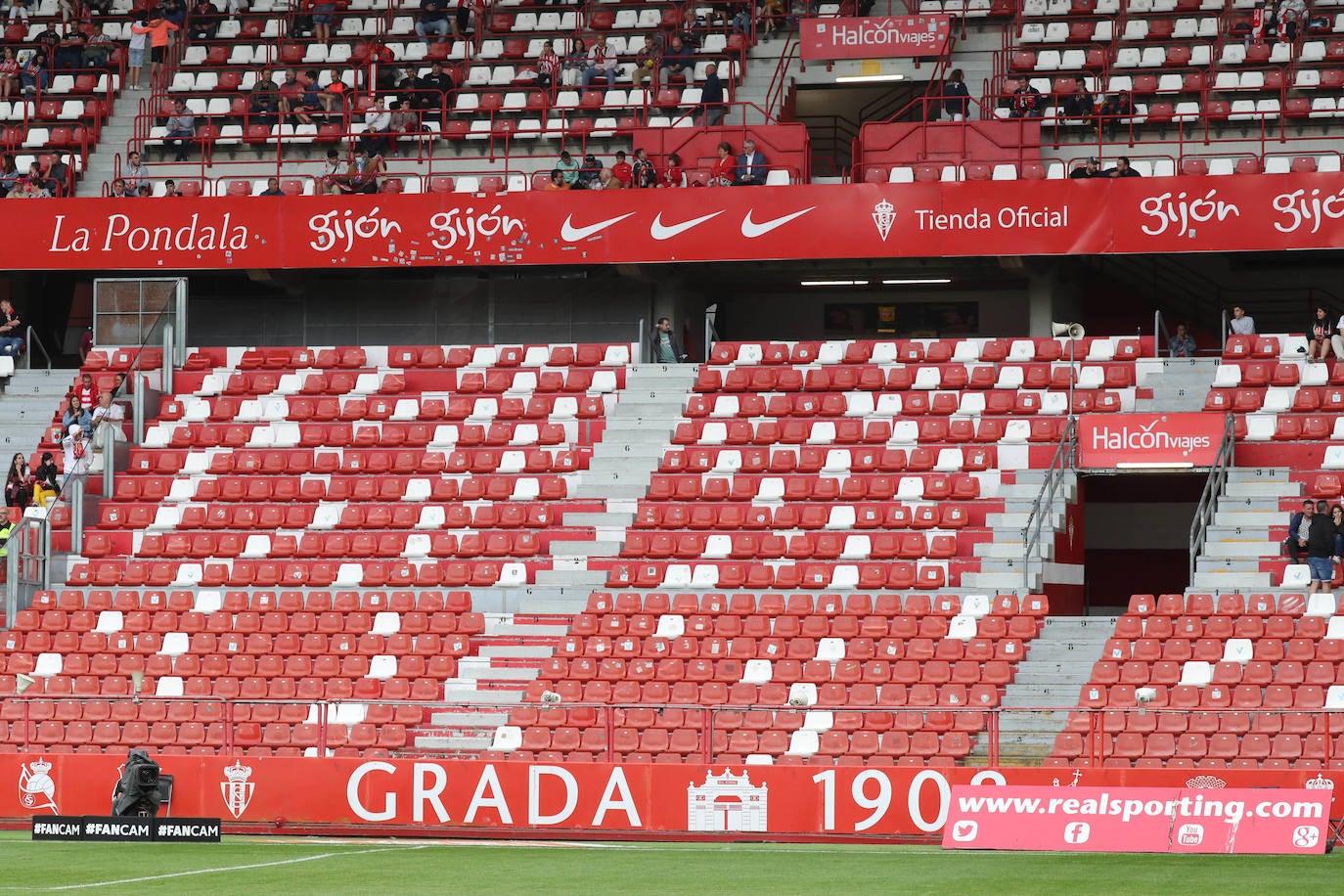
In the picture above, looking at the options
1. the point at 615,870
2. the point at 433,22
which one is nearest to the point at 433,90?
the point at 433,22

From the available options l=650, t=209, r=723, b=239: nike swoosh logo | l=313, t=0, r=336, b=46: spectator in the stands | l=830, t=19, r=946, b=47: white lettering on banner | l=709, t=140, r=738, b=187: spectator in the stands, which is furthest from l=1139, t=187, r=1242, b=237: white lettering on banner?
l=313, t=0, r=336, b=46: spectator in the stands

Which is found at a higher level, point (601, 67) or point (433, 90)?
point (601, 67)

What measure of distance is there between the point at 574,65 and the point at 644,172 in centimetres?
383

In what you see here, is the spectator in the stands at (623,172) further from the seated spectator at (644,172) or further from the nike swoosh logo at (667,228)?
the nike swoosh logo at (667,228)

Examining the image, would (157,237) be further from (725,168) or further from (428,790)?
(428,790)

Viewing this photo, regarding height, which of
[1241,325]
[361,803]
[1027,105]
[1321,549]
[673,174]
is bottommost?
[361,803]

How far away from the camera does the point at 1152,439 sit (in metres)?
26.1

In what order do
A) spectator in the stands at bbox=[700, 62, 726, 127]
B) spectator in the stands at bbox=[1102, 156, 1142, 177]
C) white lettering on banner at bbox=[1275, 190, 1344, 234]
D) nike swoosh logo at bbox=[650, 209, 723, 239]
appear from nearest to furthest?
1. white lettering on banner at bbox=[1275, 190, 1344, 234]
2. spectator in the stands at bbox=[1102, 156, 1142, 177]
3. nike swoosh logo at bbox=[650, 209, 723, 239]
4. spectator in the stands at bbox=[700, 62, 726, 127]

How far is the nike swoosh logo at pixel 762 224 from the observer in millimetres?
30219

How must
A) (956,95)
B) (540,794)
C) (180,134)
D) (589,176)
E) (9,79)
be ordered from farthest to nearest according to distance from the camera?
(9,79) < (180,134) < (956,95) < (589,176) < (540,794)

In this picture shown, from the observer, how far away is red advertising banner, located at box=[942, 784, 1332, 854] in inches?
692

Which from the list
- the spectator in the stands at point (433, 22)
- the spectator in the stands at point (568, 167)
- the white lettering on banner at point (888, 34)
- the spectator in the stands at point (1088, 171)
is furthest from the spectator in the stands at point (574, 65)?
the spectator in the stands at point (1088, 171)

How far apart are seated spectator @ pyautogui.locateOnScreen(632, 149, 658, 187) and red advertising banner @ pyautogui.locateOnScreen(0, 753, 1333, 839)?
42.2ft

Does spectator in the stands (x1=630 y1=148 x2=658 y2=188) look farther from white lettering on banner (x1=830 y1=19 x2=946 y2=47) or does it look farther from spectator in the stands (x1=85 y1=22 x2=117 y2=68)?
spectator in the stands (x1=85 y1=22 x2=117 y2=68)
